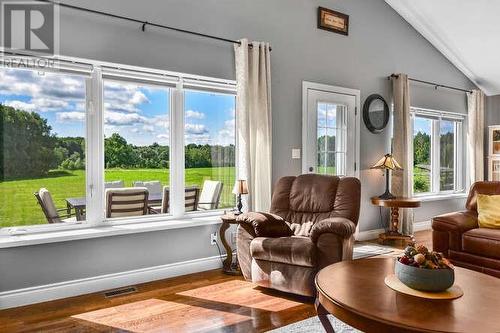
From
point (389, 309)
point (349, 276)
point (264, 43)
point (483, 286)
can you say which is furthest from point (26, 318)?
point (264, 43)

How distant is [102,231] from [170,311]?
3.17 ft

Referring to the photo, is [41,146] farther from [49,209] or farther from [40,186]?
[49,209]

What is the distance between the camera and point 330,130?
5.00m

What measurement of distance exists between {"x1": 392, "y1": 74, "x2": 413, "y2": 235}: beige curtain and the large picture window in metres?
0.63

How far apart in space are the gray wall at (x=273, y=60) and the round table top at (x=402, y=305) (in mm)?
2088

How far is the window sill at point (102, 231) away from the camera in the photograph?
2.94 metres

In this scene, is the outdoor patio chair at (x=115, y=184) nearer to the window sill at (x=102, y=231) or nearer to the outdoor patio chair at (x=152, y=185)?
the outdoor patio chair at (x=152, y=185)

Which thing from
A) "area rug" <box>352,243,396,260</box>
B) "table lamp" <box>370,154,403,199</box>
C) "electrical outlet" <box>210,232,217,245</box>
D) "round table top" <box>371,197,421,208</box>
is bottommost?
"area rug" <box>352,243,396,260</box>

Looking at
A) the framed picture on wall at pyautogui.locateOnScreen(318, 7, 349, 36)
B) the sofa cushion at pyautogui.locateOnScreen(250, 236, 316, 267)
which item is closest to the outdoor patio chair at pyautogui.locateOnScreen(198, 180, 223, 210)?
the sofa cushion at pyautogui.locateOnScreen(250, 236, 316, 267)

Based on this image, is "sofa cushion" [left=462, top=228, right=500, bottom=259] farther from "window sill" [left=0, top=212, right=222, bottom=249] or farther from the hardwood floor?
"window sill" [left=0, top=212, right=222, bottom=249]

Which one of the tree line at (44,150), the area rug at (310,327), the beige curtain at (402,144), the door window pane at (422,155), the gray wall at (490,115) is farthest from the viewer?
the gray wall at (490,115)

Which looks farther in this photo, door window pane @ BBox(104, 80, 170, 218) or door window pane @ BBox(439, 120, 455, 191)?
door window pane @ BBox(439, 120, 455, 191)

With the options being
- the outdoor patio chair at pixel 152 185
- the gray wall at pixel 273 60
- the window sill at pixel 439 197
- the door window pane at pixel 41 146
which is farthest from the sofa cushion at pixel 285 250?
the window sill at pixel 439 197

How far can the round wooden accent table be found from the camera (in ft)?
16.0
